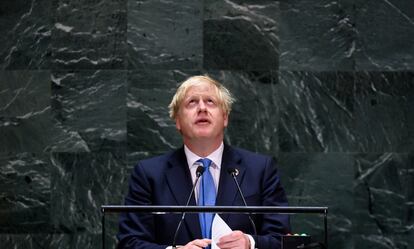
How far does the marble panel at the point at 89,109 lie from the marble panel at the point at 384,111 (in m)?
1.62

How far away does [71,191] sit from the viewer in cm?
555

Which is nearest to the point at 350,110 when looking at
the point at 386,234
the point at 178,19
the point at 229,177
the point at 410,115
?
the point at 410,115

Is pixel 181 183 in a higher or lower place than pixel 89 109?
lower

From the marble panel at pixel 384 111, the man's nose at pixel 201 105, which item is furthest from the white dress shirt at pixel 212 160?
the marble panel at pixel 384 111

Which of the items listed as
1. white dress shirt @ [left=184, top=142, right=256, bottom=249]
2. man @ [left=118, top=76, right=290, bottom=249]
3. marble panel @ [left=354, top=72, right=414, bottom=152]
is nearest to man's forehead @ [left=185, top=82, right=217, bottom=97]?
man @ [left=118, top=76, right=290, bottom=249]

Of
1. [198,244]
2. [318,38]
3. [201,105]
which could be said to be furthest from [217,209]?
[318,38]

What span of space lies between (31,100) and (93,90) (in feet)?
1.41

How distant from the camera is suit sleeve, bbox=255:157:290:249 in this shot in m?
3.74

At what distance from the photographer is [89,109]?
219 inches

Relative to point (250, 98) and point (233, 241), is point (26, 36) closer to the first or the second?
point (250, 98)

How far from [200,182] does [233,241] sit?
620 mm

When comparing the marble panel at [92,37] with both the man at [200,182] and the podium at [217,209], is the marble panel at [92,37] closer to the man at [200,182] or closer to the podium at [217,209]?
the man at [200,182]

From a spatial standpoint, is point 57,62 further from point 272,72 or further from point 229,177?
point 229,177

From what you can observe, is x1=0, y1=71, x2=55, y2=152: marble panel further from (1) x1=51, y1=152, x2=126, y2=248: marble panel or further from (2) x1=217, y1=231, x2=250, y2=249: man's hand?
(2) x1=217, y1=231, x2=250, y2=249: man's hand
